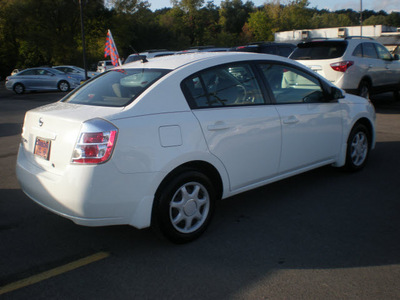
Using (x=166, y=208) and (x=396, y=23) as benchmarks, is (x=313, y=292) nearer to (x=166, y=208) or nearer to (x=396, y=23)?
(x=166, y=208)

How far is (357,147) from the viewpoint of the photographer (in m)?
5.52

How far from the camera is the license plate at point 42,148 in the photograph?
11.4ft

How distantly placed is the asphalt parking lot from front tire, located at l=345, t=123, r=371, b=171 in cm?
52

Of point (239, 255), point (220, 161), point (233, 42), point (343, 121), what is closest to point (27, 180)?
point (220, 161)

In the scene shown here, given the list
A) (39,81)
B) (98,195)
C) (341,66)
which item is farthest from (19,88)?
(98,195)

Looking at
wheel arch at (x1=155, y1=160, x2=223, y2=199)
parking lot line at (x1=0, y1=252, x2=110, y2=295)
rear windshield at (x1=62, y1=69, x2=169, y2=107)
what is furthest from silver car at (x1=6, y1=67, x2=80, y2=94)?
parking lot line at (x1=0, y1=252, x2=110, y2=295)

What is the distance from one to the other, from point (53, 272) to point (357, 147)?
407 cm

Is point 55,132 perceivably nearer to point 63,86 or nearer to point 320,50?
point 320,50

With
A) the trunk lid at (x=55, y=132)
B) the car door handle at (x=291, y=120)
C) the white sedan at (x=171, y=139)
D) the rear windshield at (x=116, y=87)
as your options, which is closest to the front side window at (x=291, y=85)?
the white sedan at (x=171, y=139)

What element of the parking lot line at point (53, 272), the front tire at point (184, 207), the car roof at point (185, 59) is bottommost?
the parking lot line at point (53, 272)

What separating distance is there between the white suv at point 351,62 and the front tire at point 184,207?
7.59 m

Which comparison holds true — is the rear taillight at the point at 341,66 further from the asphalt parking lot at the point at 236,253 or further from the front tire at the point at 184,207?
the front tire at the point at 184,207

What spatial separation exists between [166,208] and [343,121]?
278cm

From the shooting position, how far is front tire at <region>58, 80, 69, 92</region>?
24.1 meters
